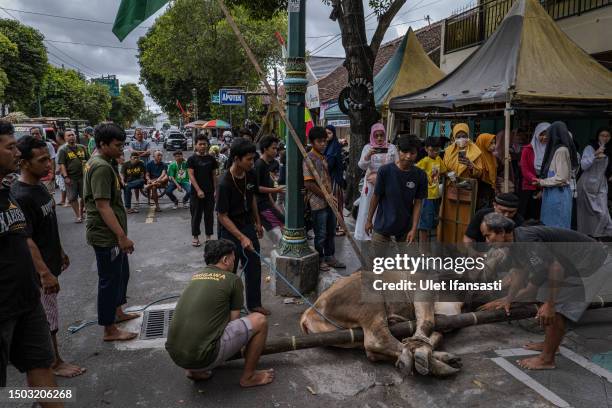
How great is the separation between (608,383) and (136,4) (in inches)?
219

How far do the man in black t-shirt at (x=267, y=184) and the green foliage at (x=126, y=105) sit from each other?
75781mm

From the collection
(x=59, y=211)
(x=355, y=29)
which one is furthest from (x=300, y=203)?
(x=59, y=211)

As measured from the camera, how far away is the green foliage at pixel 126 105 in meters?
79.2

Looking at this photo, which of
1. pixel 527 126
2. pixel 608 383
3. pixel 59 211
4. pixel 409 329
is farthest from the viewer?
pixel 59 211

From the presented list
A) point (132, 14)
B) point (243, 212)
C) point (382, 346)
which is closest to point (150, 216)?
point (132, 14)

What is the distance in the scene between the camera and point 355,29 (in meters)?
8.48

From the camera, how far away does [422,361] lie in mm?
3432

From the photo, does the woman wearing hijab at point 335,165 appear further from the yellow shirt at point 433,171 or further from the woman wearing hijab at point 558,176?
the woman wearing hijab at point 558,176

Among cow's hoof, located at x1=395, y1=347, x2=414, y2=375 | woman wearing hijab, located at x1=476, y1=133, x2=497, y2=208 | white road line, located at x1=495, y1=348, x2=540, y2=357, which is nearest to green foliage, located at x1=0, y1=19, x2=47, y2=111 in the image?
woman wearing hijab, located at x1=476, y1=133, x2=497, y2=208

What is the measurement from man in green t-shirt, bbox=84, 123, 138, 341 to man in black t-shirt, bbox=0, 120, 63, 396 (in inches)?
51.4

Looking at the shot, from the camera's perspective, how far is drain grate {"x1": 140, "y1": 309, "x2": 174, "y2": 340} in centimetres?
444

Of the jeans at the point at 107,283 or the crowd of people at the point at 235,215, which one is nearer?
the crowd of people at the point at 235,215

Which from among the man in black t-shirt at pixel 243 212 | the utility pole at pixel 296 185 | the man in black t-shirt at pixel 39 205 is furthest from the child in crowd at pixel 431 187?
the man in black t-shirt at pixel 39 205

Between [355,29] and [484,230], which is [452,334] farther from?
[355,29]
